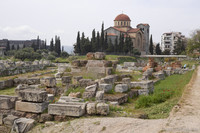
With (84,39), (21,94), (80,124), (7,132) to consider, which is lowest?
(7,132)

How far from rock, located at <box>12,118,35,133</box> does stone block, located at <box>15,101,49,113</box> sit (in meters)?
0.48

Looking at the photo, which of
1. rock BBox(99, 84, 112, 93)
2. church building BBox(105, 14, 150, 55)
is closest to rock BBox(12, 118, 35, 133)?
rock BBox(99, 84, 112, 93)

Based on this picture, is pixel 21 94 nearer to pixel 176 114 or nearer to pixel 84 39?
pixel 176 114

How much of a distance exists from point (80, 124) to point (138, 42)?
82729mm

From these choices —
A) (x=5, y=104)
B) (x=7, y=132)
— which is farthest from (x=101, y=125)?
(x=5, y=104)

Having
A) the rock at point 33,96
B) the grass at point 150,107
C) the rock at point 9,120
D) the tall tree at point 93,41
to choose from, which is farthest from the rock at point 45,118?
the tall tree at point 93,41

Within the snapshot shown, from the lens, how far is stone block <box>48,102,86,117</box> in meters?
7.17

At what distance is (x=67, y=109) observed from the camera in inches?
287

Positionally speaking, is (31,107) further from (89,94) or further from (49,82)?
(49,82)

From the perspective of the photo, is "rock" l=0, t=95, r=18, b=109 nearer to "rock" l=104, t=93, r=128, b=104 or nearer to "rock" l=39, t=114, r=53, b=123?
"rock" l=39, t=114, r=53, b=123

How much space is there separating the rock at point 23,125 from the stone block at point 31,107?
1.57ft

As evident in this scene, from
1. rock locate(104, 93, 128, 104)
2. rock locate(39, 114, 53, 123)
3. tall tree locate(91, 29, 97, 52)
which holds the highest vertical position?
tall tree locate(91, 29, 97, 52)

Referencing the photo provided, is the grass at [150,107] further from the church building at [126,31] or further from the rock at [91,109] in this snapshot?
the church building at [126,31]

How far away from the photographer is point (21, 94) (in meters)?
8.05
